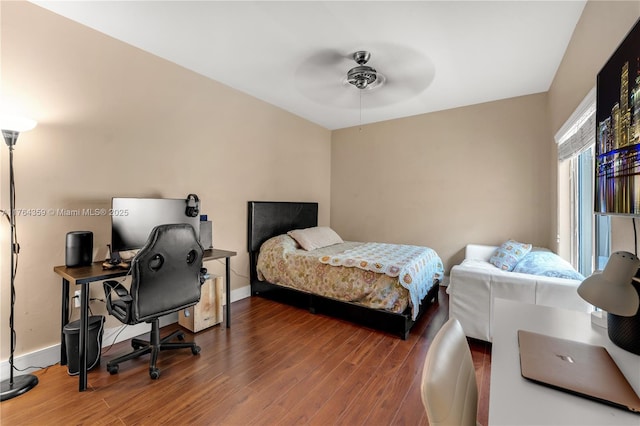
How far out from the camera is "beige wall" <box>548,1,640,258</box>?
1338 millimetres

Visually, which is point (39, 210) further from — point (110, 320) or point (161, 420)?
point (161, 420)

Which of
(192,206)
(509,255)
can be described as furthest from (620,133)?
(192,206)

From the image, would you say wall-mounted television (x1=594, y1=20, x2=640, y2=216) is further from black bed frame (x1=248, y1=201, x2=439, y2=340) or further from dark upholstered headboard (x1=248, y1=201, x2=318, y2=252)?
dark upholstered headboard (x1=248, y1=201, x2=318, y2=252)

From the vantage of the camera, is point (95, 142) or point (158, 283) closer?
point (158, 283)

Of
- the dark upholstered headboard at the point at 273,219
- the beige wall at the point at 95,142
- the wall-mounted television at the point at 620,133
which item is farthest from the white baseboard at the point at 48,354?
the wall-mounted television at the point at 620,133

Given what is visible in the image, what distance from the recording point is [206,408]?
168cm

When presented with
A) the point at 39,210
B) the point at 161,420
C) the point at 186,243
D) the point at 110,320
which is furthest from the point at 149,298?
the point at 39,210

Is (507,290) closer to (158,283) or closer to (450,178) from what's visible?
(450,178)

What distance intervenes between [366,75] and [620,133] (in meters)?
2.10

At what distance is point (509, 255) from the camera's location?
311cm

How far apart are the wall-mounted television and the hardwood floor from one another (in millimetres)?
1371

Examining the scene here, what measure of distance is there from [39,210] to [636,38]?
3544 mm

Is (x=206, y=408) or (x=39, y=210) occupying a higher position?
(x=39, y=210)

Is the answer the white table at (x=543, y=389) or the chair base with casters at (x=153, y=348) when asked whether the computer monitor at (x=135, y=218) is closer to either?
the chair base with casters at (x=153, y=348)
